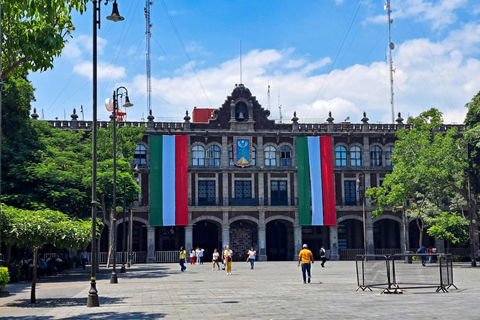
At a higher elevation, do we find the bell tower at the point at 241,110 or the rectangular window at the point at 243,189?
the bell tower at the point at 241,110

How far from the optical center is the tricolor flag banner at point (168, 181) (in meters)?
51.1

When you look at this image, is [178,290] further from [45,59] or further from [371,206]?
[371,206]

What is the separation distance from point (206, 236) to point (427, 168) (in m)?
22.5

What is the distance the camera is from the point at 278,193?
53.7 metres

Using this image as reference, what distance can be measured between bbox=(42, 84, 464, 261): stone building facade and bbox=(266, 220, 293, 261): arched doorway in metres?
0.10

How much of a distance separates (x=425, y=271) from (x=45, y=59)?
13.7m

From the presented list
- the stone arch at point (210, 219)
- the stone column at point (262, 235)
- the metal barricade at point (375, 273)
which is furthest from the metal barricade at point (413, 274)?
the stone arch at point (210, 219)

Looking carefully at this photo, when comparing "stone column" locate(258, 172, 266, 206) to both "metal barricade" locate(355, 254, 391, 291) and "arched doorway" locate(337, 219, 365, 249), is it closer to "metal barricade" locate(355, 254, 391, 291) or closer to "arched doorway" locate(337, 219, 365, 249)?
"arched doorway" locate(337, 219, 365, 249)

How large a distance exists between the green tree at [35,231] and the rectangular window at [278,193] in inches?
1370

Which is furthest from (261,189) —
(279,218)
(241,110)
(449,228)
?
(449,228)

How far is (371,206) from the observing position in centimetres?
5409

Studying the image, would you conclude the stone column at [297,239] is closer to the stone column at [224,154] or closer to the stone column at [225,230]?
the stone column at [225,230]

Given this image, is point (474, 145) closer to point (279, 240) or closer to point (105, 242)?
point (279, 240)

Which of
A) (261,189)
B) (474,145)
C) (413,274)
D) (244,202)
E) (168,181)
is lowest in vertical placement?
(413,274)
